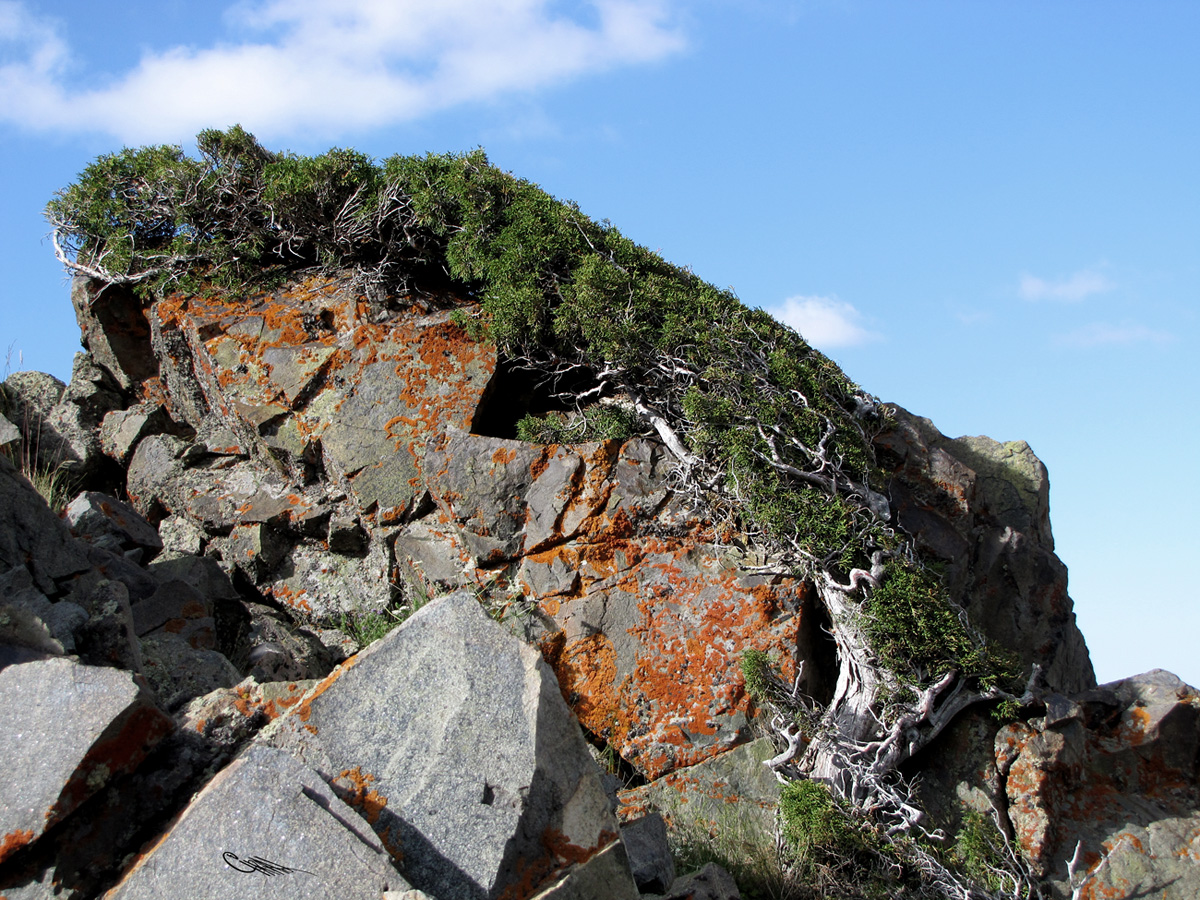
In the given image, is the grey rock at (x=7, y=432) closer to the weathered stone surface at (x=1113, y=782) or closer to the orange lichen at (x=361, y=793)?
the orange lichen at (x=361, y=793)

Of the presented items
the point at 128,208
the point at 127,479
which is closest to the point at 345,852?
the point at 127,479

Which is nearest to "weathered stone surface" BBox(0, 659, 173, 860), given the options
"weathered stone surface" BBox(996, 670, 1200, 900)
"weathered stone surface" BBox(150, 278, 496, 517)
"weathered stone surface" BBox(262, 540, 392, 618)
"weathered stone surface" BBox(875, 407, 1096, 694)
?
"weathered stone surface" BBox(262, 540, 392, 618)

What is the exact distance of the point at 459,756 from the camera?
15.0 feet

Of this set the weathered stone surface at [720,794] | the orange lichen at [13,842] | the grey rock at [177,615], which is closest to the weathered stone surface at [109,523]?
the grey rock at [177,615]

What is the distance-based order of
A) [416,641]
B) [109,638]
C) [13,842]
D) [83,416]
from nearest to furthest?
[13,842] → [416,641] → [109,638] → [83,416]

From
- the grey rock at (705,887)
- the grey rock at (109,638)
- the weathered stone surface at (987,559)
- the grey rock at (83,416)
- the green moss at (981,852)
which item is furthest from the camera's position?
the grey rock at (83,416)

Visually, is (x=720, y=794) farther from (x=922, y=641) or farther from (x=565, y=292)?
(x=565, y=292)

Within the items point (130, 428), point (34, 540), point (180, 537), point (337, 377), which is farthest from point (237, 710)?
point (130, 428)

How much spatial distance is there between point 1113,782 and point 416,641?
21.4 feet

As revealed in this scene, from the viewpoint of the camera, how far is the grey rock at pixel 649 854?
5484 mm

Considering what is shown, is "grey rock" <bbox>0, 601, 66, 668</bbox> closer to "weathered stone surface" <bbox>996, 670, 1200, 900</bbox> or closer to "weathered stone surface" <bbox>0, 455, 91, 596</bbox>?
"weathered stone surface" <bbox>0, 455, 91, 596</bbox>

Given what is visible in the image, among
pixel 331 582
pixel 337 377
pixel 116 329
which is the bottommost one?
pixel 331 582

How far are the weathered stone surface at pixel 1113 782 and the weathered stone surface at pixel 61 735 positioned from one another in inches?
254

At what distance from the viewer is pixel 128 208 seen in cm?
1073
